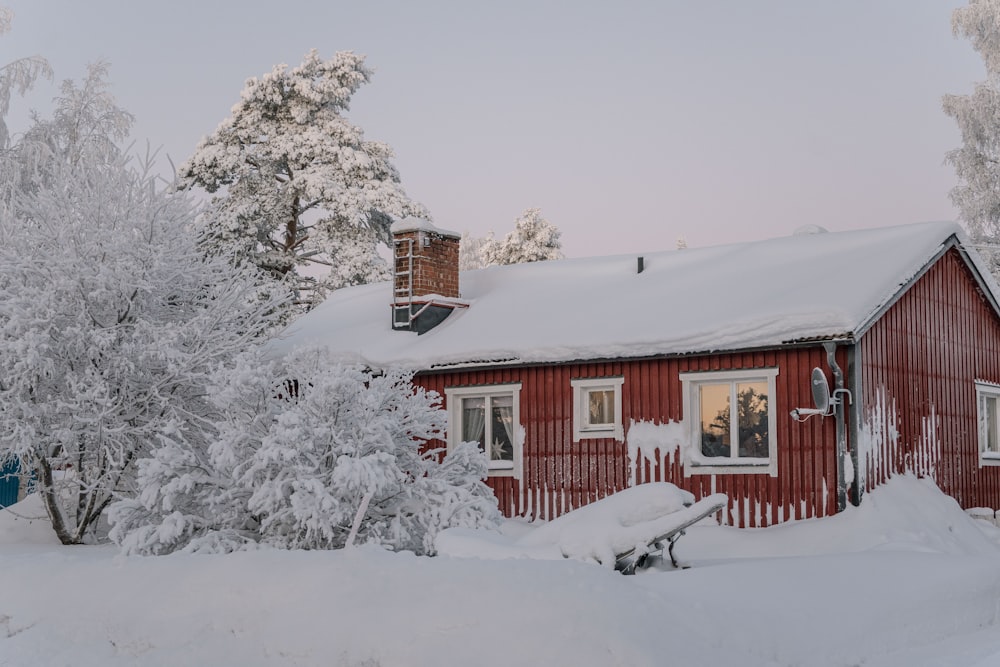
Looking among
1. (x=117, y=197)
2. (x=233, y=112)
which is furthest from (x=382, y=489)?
(x=233, y=112)

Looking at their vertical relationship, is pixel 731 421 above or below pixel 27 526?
above

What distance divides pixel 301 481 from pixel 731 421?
21.8 ft

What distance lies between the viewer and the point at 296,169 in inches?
1319

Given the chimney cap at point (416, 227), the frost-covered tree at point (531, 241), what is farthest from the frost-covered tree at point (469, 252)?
the chimney cap at point (416, 227)

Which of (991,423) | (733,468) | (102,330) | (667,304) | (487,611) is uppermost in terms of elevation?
→ (667,304)

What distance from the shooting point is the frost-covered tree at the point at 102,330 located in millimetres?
15852

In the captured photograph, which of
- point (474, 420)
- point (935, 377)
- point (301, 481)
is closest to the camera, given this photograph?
point (301, 481)

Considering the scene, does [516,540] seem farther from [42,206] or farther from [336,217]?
[336,217]

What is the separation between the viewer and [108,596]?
10195 mm

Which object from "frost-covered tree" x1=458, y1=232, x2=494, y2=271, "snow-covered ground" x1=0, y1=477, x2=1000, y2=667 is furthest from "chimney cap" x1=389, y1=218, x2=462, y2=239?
"frost-covered tree" x1=458, y1=232, x2=494, y2=271

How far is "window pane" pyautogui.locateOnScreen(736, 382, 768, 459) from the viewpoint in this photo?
15273 millimetres

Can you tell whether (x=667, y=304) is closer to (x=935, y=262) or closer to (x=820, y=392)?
(x=820, y=392)

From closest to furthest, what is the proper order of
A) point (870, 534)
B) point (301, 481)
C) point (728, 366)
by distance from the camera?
point (301, 481) < point (870, 534) < point (728, 366)

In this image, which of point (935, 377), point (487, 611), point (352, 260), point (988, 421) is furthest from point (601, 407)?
point (352, 260)
